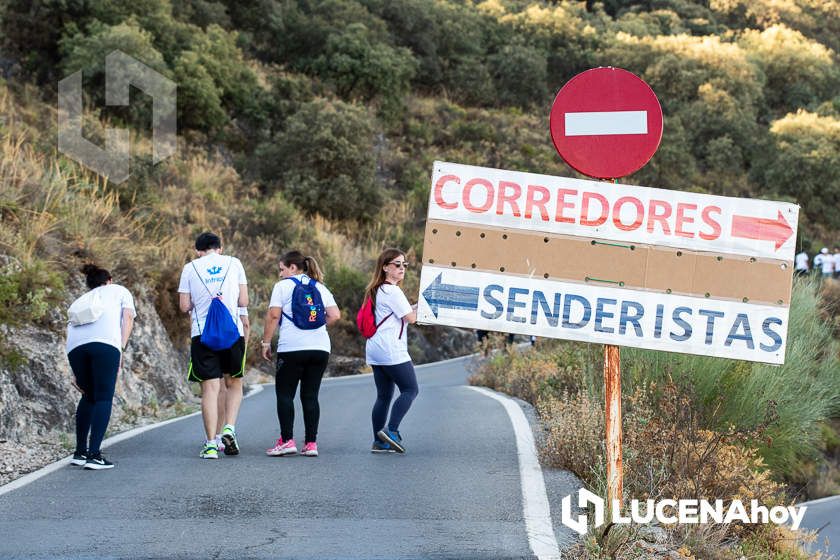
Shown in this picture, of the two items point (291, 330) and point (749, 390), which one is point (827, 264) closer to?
point (749, 390)

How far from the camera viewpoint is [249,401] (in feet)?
51.0

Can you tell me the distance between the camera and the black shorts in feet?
31.3

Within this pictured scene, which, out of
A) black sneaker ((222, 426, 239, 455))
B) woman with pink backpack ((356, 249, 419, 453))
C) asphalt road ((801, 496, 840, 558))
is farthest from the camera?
asphalt road ((801, 496, 840, 558))

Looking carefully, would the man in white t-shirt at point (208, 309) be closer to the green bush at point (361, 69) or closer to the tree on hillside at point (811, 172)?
the green bush at point (361, 69)

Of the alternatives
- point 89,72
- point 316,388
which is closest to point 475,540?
point 316,388

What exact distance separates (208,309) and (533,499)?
3598mm

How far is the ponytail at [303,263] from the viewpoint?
978 centimetres

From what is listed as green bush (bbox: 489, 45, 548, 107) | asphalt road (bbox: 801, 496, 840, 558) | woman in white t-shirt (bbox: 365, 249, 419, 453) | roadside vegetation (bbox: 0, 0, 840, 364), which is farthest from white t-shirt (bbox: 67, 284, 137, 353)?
green bush (bbox: 489, 45, 548, 107)

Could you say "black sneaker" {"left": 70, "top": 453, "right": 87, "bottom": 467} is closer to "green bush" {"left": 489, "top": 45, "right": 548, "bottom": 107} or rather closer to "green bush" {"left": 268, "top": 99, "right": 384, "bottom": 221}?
"green bush" {"left": 268, "top": 99, "right": 384, "bottom": 221}

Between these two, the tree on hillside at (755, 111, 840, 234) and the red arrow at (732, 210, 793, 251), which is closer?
the red arrow at (732, 210, 793, 251)

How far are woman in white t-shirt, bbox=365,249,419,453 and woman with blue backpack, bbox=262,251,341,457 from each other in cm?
42

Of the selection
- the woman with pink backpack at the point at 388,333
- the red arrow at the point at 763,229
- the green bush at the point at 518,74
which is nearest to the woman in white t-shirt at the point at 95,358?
the woman with pink backpack at the point at 388,333

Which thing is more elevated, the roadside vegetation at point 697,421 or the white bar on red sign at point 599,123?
the white bar on red sign at point 599,123

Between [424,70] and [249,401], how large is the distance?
3692 centimetres
